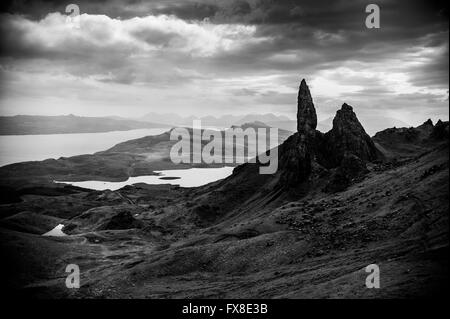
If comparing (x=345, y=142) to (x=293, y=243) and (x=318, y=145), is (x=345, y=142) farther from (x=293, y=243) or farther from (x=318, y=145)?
(x=293, y=243)

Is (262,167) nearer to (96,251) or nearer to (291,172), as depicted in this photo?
(291,172)

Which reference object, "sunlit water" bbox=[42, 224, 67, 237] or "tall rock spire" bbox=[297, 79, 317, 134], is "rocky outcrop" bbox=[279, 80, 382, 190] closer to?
"tall rock spire" bbox=[297, 79, 317, 134]

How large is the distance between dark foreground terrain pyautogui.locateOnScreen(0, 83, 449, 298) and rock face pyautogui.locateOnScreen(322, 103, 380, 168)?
43 centimetres

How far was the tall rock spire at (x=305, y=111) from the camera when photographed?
132625 millimetres

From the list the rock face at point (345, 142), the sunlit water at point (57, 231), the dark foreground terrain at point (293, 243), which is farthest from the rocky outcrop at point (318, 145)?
the sunlit water at point (57, 231)

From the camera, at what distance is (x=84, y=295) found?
64812 mm

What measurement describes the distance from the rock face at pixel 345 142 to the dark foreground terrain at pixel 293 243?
0.43m

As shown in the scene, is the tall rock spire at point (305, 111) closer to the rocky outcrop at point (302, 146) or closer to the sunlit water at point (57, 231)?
the rocky outcrop at point (302, 146)

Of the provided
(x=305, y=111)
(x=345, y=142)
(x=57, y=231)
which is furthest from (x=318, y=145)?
(x=57, y=231)

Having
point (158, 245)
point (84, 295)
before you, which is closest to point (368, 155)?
point (158, 245)

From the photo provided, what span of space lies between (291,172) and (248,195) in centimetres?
1940

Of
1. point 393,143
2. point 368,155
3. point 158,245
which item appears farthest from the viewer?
point 393,143

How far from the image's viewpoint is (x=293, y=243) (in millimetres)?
71312

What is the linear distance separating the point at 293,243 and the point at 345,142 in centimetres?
6810
